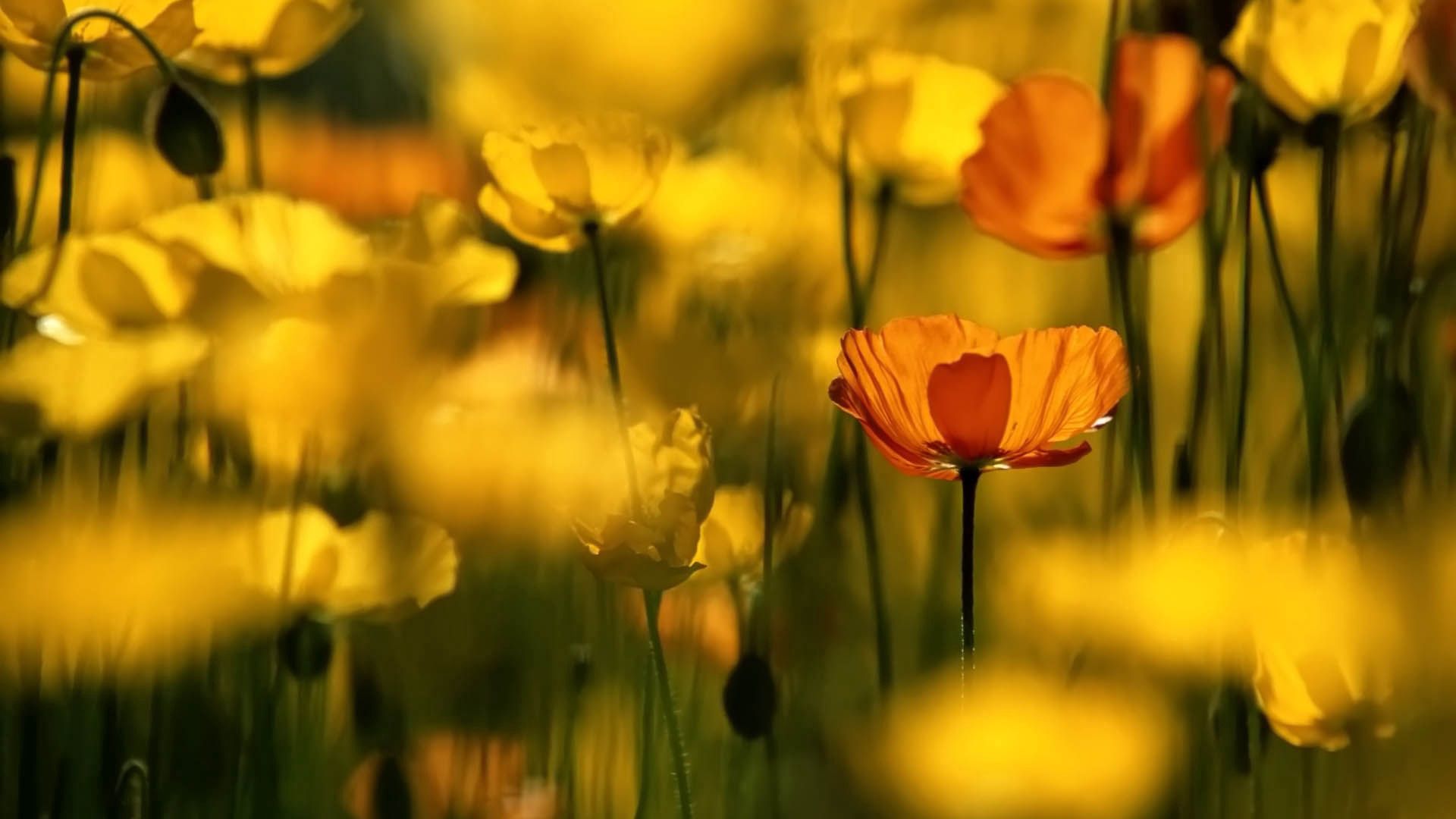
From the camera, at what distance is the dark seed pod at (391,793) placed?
1.79 ft

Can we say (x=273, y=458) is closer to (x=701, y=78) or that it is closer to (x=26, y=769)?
(x=26, y=769)

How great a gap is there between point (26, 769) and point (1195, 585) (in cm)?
38

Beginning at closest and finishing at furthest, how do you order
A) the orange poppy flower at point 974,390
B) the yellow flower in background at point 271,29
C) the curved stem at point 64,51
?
1. the orange poppy flower at point 974,390
2. the curved stem at point 64,51
3. the yellow flower in background at point 271,29

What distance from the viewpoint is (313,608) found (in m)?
0.60

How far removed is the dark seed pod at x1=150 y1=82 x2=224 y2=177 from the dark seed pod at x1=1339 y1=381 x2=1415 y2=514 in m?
0.41

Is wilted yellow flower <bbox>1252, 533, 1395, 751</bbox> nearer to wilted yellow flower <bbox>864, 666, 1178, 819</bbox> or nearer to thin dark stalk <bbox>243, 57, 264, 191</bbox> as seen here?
wilted yellow flower <bbox>864, 666, 1178, 819</bbox>

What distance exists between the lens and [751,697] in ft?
1.90

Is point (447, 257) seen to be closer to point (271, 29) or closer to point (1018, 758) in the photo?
point (271, 29)

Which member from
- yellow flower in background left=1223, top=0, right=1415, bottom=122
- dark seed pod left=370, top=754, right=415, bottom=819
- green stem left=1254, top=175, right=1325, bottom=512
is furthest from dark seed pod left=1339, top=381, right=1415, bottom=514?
dark seed pod left=370, top=754, right=415, bottom=819

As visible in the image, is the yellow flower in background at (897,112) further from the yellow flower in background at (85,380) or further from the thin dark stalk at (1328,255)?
the yellow flower in background at (85,380)

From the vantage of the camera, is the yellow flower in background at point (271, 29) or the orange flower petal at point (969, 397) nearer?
the orange flower petal at point (969, 397)

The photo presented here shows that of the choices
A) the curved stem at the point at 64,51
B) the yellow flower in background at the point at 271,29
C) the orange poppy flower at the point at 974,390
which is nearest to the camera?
the orange poppy flower at the point at 974,390

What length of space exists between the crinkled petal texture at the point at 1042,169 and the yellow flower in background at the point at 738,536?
0.44 ft

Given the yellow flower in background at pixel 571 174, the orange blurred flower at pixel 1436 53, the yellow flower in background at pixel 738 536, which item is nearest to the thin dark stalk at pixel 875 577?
the yellow flower in background at pixel 738 536
